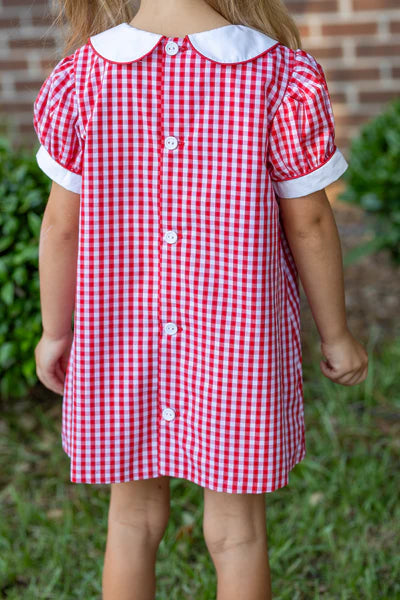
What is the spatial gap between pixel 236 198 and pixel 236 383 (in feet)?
1.22

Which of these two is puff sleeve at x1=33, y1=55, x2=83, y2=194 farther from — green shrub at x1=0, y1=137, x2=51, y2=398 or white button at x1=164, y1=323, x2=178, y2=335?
green shrub at x1=0, y1=137, x2=51, y2=398

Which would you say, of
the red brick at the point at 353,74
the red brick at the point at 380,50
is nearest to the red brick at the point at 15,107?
the red brick at the point at 353,74

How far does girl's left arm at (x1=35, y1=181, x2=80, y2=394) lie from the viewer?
1.63 metres

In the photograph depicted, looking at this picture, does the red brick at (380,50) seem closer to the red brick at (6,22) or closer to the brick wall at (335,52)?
the brick wall at (335,52)

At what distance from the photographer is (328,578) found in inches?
88.1

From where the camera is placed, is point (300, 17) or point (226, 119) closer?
point (226, 119)

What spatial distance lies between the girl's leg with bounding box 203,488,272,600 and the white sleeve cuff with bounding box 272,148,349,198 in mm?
673

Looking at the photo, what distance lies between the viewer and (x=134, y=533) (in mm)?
1793

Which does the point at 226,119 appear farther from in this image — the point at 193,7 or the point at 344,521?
the point at 344,521

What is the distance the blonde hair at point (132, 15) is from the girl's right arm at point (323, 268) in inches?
14.9

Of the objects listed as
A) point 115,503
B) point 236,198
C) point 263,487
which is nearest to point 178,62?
point 236,198

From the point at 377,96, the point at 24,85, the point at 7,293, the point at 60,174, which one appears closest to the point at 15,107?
the point at 24,85

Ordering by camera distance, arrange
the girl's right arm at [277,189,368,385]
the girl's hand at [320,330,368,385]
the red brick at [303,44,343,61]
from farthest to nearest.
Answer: the red brick at [303,44,343,61] < the girl's hand at [320,330,368,385] < the girl's right arm at [277,189,368,385]

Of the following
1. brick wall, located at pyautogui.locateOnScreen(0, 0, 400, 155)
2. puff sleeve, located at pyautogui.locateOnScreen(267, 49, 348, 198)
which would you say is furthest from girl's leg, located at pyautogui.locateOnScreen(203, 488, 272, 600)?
brick wall, located at pyautogui.locateOnScreen(0, 0, 400, 155)
